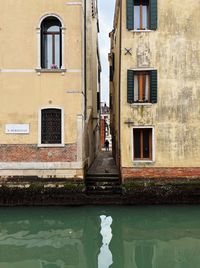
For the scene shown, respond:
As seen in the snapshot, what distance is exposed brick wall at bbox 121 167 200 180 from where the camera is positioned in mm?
12023

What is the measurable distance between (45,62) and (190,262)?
7.90m

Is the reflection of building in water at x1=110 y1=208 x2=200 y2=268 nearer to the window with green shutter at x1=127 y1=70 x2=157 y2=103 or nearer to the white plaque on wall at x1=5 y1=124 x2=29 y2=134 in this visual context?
the window with green shutter at x1=127 y1=70 x2=157 y2=103

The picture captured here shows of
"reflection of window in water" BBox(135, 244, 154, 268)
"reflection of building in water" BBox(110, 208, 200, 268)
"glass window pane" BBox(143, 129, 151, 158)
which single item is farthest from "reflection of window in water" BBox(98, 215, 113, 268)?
"glass window pane" BBox(143, 129, 151, 158)

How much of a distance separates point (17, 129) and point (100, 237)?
16.2 ft

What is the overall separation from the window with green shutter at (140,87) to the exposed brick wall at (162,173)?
7.72ft

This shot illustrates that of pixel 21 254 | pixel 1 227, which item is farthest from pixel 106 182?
pixel 21 254

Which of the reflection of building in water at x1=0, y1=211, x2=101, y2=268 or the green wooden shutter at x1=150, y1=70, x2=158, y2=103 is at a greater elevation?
the green wooden shutter at x1=150, y1=70, x2=158, y2=103

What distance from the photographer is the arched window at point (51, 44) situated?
12031mm

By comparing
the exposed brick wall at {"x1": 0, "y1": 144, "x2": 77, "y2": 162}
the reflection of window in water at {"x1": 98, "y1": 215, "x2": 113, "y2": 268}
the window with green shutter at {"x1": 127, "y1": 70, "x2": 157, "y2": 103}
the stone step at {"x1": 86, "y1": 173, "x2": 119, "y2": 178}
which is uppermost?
the window with green shutter at {"x1": 127, "y1": 70, "x2": 157, "y2": 103}

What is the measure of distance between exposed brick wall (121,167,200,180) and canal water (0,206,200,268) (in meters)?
1.14

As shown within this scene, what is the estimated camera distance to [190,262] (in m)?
7.03

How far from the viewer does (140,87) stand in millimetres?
12398

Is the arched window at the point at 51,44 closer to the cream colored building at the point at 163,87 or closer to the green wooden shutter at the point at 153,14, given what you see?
the cream colored building at the point at 163,87

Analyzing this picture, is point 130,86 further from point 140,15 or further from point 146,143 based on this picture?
point 140,15
